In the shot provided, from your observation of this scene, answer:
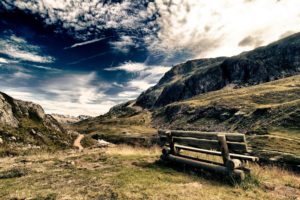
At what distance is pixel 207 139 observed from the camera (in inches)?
509

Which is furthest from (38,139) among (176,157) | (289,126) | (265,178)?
(289,126)

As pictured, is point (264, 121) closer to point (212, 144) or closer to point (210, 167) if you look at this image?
point (212, 144)

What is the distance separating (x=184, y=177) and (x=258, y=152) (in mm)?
42988

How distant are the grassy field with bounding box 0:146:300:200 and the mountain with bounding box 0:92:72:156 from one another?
40.3 feet

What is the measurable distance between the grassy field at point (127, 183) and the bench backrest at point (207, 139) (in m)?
1.46

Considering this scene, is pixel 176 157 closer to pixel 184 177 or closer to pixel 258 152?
pixel 184 177

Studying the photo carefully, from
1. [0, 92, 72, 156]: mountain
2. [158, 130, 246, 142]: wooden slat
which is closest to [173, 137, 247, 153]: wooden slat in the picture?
[158, 130, 246, 142]: wooden slat

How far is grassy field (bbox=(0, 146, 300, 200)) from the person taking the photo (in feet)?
31.1

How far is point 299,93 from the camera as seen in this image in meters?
102

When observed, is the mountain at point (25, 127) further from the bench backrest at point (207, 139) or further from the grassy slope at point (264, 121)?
the grassy slope at point (264, 121)

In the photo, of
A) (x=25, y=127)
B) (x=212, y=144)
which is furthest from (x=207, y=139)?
(x=25, y=127)

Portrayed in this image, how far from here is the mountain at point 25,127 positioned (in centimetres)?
2680

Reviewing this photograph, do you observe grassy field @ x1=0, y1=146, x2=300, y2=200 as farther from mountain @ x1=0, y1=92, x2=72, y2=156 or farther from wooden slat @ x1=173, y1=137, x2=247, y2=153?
mountain @ x1=0, y1=92, x2=72, y2=156

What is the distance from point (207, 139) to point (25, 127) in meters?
25.8
